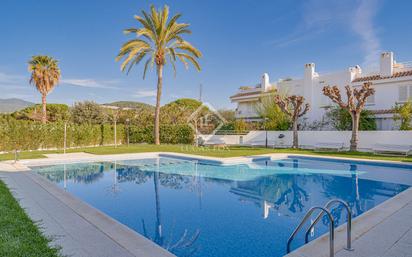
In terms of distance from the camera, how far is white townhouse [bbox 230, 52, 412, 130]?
22703 mm

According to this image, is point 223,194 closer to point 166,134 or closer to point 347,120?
point 347,120

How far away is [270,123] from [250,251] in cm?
2262

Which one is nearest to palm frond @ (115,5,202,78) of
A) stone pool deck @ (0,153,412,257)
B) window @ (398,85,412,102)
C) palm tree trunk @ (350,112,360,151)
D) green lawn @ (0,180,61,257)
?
palm tree trunk @ (350,112,360,151)

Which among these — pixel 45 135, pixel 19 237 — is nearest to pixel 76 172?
pixel 19 237

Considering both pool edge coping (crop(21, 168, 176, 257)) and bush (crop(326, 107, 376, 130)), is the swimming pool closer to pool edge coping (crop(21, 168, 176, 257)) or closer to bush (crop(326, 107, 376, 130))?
pool edge coping (crop(21, 168, 176, 257))

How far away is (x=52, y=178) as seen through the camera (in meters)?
11.4

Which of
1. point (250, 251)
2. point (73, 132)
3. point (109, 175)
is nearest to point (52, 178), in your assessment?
point (109, 175)

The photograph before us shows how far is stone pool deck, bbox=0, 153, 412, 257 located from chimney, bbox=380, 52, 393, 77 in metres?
20.4

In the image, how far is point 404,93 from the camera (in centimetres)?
2255

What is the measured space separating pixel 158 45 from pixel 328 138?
15.7 meters

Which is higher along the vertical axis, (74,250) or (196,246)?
(74,250)

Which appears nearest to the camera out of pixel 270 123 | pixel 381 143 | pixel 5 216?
pixel 5 216

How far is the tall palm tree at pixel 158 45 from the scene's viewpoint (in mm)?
22094

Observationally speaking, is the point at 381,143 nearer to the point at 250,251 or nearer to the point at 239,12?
the point at 239,12
